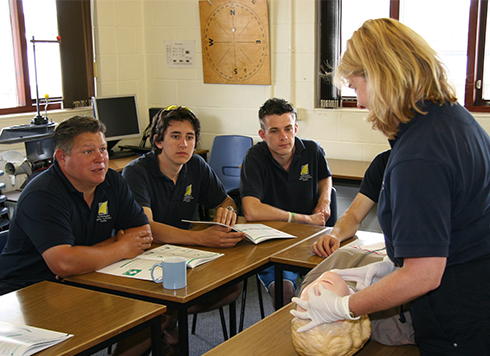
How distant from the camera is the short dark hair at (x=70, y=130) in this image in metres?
2.06

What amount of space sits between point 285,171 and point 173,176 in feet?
2.20

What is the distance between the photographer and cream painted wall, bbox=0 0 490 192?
4102 mm

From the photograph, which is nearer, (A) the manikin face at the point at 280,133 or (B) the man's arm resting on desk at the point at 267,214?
(B) the man's arm resting on desk at the point at 267,214

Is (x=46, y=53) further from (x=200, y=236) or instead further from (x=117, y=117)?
(x=200, y=236)

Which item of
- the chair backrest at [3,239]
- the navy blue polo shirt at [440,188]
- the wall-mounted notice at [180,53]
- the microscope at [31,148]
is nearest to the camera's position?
the navy blue polo shirt at [440,188]

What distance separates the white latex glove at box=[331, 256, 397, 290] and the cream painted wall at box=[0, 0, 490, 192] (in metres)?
2.74

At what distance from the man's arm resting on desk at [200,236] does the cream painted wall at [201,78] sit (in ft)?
7.01

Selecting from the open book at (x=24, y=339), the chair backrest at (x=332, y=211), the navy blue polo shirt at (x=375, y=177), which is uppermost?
the navy blue polo shirt at (x=375, y=177)

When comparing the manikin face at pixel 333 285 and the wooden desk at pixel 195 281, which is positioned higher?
the manikin face at pixel 333 285

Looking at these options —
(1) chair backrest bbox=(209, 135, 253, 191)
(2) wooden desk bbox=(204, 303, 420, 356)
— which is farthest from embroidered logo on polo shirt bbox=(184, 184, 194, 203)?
(1) chair backrest bbox=(209, 135, 253, 191)

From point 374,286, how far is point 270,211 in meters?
1.57

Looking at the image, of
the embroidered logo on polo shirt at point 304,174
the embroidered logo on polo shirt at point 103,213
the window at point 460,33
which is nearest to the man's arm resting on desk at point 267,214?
the embroidered logo on polo shirt at point 304,174

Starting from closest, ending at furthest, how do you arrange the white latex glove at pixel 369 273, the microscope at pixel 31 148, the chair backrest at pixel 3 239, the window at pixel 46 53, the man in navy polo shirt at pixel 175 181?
the white latex glove at pixel 369 273 → the chair backrest at pixel 3 239 → the man in navy polo shirt at pixel 175 181 → the microscope at pixel 31 148 → the window at pixel 46 53

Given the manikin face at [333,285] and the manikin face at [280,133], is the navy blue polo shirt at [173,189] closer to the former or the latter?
the manikin face at [280,133]
